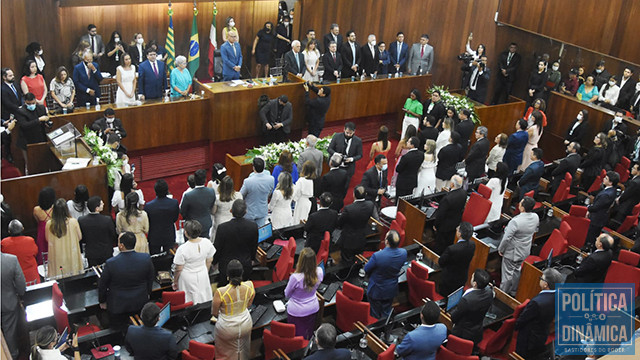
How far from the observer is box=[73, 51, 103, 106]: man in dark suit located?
10086mm

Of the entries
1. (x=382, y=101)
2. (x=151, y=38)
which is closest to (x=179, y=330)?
(x=382, y=101)

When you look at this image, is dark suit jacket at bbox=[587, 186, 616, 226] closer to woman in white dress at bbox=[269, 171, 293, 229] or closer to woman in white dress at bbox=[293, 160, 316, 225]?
woman in white dress at bbox=[293, 160, 316, 225]

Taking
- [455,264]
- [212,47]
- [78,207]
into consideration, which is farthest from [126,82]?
[455,264]

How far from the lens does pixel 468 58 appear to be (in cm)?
1344

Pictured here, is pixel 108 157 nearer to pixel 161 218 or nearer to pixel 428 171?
pixel 161 218

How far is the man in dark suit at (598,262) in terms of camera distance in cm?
712

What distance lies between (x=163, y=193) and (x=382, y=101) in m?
6.69

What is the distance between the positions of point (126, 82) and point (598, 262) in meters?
7.31

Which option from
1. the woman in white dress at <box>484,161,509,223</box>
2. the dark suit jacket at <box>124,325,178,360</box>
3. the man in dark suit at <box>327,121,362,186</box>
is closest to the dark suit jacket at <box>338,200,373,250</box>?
the man in dark suit at <box>327,121,362,186</box>

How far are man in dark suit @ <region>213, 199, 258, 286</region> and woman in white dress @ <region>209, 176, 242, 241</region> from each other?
29.8 inches

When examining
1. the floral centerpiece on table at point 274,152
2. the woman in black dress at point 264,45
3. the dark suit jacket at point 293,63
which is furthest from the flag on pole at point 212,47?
the floral centerpiece on table at point 274,152

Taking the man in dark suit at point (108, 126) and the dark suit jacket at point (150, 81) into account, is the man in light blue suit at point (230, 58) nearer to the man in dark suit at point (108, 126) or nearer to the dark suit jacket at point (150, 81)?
the dark suit jacket at point (150, 81)

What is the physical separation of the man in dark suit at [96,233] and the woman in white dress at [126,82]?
3786 millimetres

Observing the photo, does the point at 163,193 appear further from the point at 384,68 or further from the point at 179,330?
the point at 384,68
